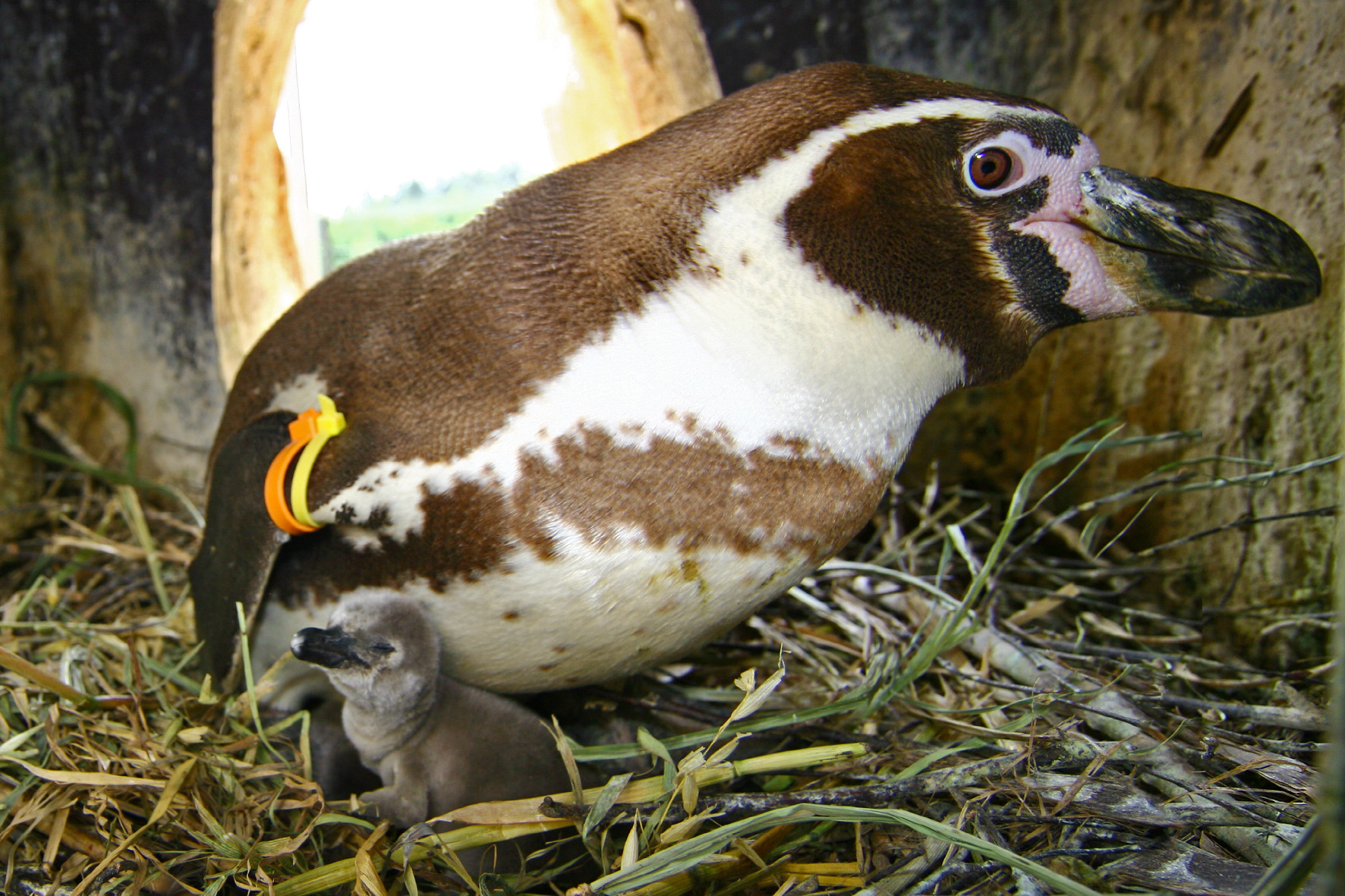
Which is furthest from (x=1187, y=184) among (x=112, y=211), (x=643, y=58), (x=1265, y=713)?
(x=112, y=211)

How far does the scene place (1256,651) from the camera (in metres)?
1.18

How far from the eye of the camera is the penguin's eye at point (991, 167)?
0.95 meters

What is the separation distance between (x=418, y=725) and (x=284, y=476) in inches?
13.2

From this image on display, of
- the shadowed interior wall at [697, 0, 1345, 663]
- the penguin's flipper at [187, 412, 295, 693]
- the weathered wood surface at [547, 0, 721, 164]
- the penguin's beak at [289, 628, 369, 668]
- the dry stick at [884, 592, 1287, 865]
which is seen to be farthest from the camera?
the weathered wood surface at [547, 0, 721, 164]

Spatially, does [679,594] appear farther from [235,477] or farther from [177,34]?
[177,34]

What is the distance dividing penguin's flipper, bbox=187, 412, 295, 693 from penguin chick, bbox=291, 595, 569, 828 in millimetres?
134

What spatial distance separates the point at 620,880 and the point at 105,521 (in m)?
1.44

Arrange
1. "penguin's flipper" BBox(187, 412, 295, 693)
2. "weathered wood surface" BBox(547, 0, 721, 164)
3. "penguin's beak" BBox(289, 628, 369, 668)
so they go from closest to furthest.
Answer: "penguin's beak" BBox(289, 628, 369, 668)
"penguin's flipper" BBox(187, 412, 295, 693)
"weathered wood surface" BBox(547, 0, 721, 164)

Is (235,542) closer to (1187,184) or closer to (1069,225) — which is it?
(1069,225)

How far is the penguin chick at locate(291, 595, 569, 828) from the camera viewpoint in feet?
3.18

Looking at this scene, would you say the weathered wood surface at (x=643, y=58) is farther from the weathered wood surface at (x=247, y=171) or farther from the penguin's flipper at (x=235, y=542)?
the penguin's flipper at (x=235, y=542)

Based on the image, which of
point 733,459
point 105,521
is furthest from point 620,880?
point 105,521

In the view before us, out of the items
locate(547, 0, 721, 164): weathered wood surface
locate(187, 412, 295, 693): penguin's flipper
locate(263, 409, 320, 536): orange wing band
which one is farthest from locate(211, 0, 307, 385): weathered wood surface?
locate(263, 409, 320, 536): orange wing band

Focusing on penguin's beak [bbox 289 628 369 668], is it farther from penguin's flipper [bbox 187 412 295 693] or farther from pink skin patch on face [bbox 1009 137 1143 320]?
pink skin patch on face [bbox 1009 137 1143 320]
